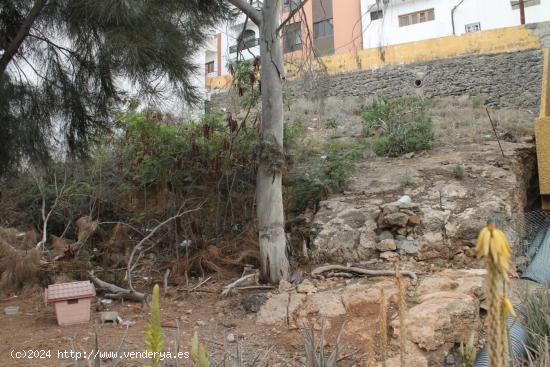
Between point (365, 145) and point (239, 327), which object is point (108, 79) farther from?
point (365, 145)

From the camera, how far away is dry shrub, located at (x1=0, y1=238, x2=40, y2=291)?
6.14 meters

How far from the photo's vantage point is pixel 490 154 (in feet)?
28.2

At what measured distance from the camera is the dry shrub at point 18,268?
6.14 metres

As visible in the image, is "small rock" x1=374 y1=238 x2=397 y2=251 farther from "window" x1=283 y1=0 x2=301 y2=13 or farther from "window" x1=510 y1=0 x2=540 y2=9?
"window" x1=510 y1=0 x2=540 y2=9

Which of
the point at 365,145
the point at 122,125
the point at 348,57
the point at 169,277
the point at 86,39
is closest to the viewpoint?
the point at 86,39

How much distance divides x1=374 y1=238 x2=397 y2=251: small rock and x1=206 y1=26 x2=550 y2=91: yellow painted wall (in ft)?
36.1

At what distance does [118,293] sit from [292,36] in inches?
160

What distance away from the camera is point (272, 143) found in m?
5.83

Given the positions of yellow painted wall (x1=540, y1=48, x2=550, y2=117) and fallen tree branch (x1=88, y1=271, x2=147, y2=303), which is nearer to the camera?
fallen tree branch (x1=88, y1=271, x2=147, y2=303)

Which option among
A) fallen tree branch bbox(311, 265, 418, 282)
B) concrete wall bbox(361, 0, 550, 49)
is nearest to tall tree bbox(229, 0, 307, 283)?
fallen tree branch bbox(311, 265, 418, 282)

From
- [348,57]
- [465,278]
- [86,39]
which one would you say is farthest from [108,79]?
[348,57]

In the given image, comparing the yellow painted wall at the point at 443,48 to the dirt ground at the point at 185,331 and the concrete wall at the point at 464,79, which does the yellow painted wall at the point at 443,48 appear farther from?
the dirt ground at the point at 185,331

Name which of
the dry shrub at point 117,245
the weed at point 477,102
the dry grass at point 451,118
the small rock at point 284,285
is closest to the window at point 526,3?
the dry grass at point 451,118

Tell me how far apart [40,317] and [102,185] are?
3.81 meters
